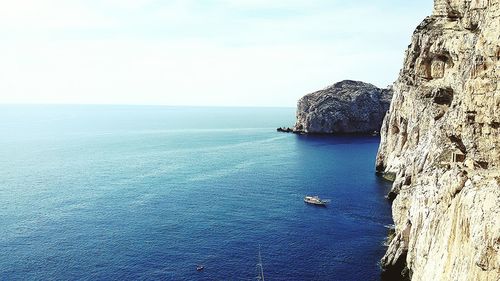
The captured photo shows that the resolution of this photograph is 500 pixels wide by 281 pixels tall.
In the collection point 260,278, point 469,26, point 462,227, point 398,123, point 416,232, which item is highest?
point 469,26

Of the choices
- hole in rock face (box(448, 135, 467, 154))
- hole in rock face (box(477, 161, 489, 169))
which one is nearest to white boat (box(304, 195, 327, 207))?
hole in rock face (box(448, 135, 467, 154))

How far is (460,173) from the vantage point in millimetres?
56688

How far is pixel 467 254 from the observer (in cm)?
4769

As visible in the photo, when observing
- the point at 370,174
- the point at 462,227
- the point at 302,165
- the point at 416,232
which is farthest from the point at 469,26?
the point at 302,165

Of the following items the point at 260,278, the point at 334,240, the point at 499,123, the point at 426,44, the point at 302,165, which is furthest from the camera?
the point at 302,165

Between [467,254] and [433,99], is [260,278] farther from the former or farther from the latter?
[433,99]

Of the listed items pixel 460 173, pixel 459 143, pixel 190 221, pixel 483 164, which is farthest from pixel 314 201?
pixel 483 164

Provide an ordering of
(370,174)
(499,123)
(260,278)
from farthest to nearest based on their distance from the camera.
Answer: (370,174), (260,278), (499,123)

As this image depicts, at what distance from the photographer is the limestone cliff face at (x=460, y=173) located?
154 feet

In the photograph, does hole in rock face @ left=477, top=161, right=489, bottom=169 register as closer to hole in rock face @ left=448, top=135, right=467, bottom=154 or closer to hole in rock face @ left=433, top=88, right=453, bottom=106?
hole in rock face @ left=448, top=135, right=467, bottom=154

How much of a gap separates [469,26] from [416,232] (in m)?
42.7

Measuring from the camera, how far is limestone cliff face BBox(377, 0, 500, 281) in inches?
1847

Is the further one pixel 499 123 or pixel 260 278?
pixel 260 278

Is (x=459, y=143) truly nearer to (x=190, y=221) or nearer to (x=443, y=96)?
(x=443, y=96)
